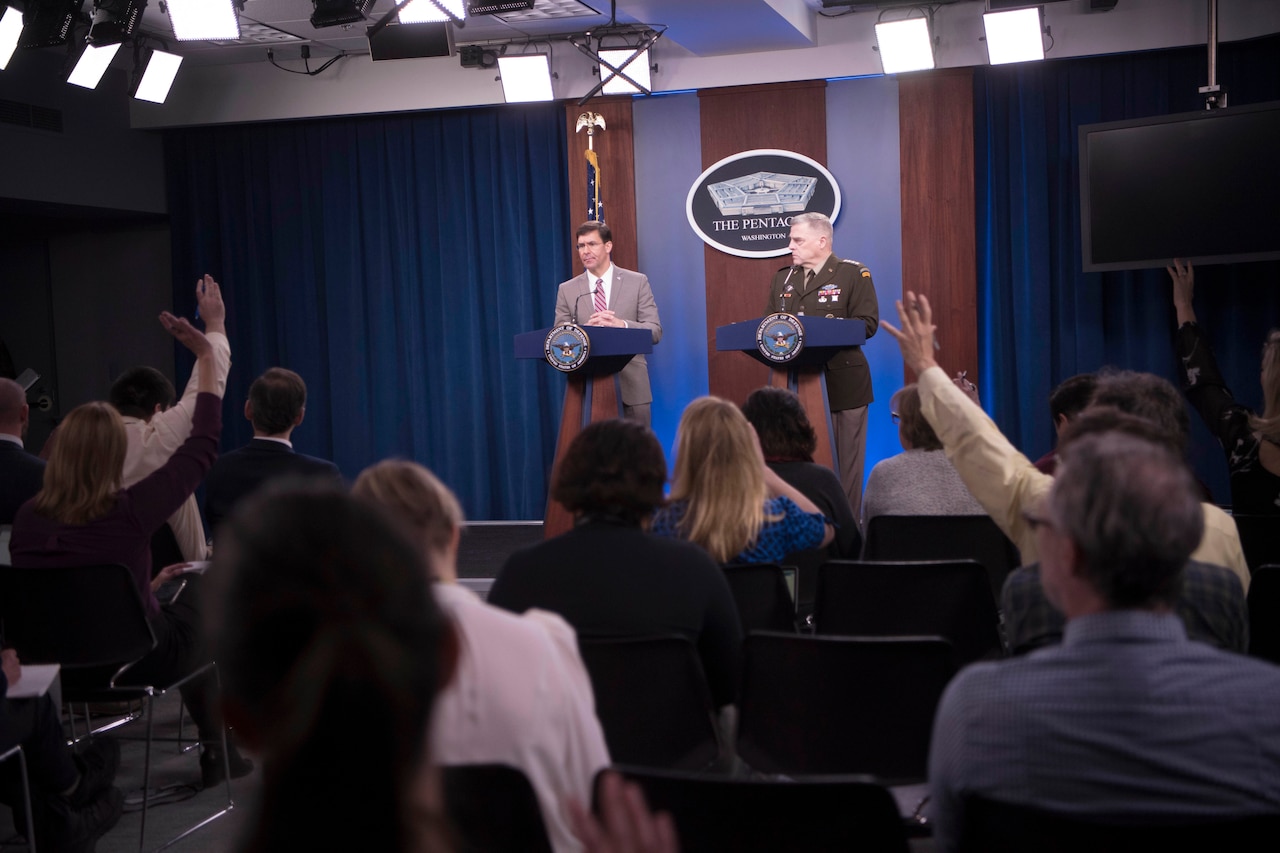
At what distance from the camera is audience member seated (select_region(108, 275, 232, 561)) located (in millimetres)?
3596

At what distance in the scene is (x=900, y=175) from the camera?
7242mm

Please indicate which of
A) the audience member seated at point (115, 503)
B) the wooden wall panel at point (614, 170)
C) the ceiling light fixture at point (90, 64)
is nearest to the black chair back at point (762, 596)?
the audience member seated at point (115, 503)

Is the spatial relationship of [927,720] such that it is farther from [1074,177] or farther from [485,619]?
[1074,177]

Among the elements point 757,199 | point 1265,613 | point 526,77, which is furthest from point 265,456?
point 757,199

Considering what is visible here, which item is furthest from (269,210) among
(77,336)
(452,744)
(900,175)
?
(452,744)

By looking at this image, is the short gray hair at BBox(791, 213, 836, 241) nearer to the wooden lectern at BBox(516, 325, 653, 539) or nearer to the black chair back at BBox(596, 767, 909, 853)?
the wooden lectern at BBox(516, 325, 653, 539)

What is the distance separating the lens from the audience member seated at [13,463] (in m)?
3.95

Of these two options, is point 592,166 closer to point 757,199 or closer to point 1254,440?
point 757,199

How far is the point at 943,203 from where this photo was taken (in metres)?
7.13

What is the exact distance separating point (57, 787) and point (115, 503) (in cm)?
83

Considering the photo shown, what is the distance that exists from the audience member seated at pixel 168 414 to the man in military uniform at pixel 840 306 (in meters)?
2.99

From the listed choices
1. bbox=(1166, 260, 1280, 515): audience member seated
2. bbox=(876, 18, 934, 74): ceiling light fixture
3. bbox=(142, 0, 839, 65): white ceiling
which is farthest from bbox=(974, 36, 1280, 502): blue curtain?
bbox=(1166, 260, 1280, 515): audience member seated

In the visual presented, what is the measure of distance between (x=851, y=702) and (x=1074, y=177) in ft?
Result: 18.5

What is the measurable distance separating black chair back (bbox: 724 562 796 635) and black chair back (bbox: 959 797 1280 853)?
138 cm
